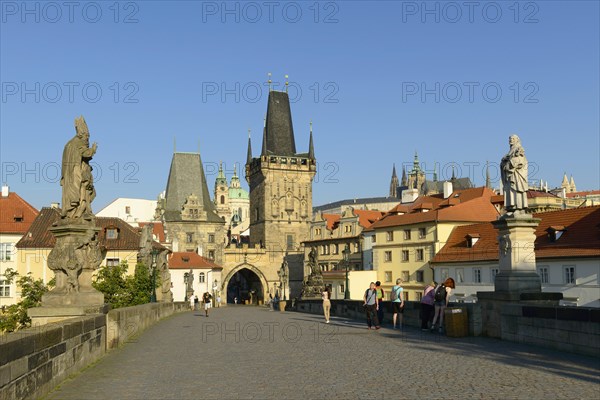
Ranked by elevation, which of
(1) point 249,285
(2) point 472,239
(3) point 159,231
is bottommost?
(1) point 249,285

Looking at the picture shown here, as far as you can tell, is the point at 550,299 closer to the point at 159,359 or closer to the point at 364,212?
the point at 159,359

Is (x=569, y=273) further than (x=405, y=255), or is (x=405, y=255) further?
(x=405, y=255)

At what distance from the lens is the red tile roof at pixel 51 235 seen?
60719 millimetres

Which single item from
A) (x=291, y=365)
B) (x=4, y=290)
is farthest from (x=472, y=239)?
(x=291, y=365)

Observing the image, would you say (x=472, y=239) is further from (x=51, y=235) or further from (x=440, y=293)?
(x=440, y=293)

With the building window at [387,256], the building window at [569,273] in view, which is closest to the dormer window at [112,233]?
the building window at [387,256]

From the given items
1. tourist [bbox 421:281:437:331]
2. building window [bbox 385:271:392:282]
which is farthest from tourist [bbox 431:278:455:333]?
building window [bbox 385:271:392:282]

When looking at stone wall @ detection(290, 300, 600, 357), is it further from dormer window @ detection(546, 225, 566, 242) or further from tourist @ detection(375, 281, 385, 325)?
dormer window @ detection(546, 225, 566, 242)

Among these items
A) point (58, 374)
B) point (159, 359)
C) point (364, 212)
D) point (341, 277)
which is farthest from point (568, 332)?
point (364, 212)

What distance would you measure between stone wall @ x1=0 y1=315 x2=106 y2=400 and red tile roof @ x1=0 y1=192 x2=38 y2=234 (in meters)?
58.6

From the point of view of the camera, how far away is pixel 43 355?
8.21 m

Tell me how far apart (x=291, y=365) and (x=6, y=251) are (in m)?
59.9

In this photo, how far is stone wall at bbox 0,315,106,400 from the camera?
22.2ft

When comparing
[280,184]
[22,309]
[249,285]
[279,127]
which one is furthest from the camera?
[279,127]
